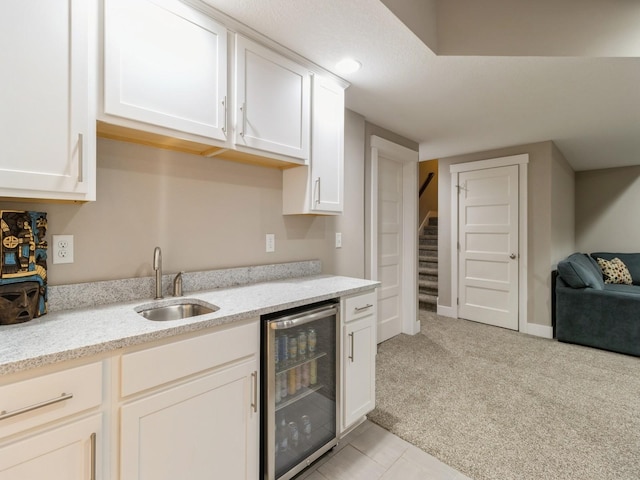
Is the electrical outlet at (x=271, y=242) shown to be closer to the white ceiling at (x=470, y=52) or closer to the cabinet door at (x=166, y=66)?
the cabinet door at (x=166, y=66)

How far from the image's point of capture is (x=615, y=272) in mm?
4316

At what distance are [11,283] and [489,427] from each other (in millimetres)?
2626

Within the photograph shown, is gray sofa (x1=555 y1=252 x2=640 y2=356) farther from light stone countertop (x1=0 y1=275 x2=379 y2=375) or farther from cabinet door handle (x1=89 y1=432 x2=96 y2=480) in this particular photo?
cabinet door handle (x1=89 y1=432 x2=96 y2=480)

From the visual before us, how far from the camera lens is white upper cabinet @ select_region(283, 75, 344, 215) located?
2062 millimetres

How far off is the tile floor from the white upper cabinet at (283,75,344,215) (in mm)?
1478

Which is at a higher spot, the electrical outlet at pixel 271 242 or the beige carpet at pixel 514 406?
the electrical outlet at pixel 271 242

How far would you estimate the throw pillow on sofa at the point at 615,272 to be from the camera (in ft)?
14.1

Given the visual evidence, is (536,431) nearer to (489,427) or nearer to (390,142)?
(489,427)

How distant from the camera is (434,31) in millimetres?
1926

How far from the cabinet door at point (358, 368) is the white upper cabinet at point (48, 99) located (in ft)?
4.85

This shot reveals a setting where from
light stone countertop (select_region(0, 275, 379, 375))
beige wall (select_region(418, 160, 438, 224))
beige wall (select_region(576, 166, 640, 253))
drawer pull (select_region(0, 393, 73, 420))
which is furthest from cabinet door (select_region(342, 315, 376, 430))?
beige wall (select_region(418, 160, 438, 224))

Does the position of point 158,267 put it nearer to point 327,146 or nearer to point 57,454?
point 57,454

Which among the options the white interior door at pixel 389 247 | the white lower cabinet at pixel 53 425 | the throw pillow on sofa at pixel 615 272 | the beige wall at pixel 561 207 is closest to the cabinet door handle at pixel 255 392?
the white lower cabinet at pixel 53 425

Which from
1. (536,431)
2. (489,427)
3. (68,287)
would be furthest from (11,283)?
(536,431)
